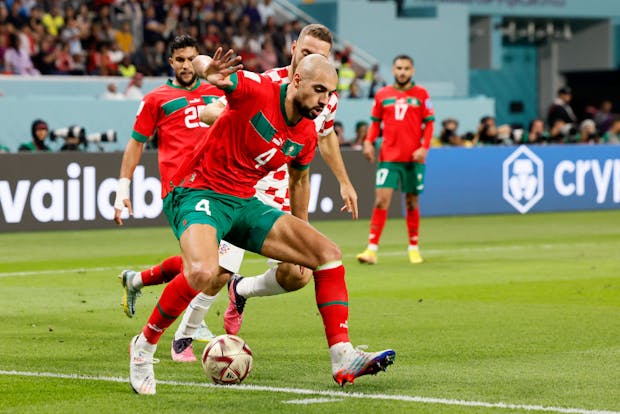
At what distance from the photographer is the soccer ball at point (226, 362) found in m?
7.88

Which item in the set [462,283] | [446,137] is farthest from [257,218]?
[446,137]

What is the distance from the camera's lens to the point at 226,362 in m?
7.87

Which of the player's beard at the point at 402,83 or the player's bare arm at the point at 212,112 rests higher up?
the player's beard at the point at 402,83

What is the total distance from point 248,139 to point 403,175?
28.7 ft

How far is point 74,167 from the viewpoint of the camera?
19859mm

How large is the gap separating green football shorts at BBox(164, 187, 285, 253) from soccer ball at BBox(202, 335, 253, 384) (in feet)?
1.94

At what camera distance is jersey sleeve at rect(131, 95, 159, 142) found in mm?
10242

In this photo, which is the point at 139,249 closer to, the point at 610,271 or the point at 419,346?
the point at 610,271

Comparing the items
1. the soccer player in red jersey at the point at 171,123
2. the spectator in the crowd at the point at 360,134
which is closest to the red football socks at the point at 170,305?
the soccer player in red jersey at the point at 171,123

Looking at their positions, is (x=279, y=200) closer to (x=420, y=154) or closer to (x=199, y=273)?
(x=199, y=273)

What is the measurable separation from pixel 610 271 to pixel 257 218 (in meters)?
8.11

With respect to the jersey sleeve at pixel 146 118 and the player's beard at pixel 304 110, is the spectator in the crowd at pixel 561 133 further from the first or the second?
the player's beard at pixel 304 110

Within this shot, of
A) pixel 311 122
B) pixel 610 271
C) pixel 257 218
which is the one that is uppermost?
pixel 311 122

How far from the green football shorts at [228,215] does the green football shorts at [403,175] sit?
331 inches
